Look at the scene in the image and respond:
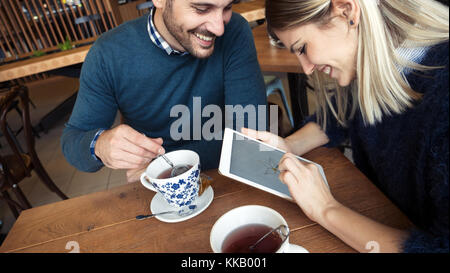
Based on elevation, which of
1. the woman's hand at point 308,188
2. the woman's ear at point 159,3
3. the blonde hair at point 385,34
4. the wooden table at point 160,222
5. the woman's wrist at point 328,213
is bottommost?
the wooden table at point 160,222

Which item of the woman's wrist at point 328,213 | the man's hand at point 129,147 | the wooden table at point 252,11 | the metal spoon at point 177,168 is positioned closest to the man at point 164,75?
the man's hand at point 129,147

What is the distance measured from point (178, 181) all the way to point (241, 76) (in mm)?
729

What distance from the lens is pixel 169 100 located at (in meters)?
1.42

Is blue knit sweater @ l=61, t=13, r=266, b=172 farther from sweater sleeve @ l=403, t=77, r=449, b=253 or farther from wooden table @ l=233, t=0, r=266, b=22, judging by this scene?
wooden table @ l=233, t=0, r=266, b=22

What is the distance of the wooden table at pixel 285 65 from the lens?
1.89 metres

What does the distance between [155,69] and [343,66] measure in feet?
2.52

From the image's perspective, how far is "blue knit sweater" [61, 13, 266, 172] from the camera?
1.31 meters

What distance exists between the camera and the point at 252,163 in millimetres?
932

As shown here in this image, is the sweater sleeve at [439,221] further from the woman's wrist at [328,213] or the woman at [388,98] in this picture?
the woman's wrist at [328,213]

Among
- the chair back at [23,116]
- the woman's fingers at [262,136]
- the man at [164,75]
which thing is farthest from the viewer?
the chair back at [23,116]

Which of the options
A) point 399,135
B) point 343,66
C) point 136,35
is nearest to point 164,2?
point 136,35
